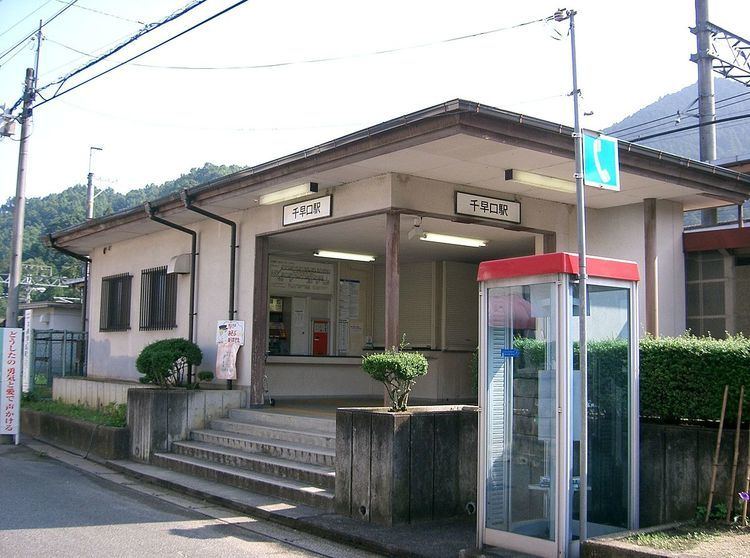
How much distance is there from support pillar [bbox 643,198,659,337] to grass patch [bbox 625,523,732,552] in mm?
5823

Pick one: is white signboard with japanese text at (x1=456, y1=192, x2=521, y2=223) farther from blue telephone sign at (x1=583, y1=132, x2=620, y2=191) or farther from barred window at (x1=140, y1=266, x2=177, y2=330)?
barred window at (x1=140, y1=266, x2=177, y2=330)

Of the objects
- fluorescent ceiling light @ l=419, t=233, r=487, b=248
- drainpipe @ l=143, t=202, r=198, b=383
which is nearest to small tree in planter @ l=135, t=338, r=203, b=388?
drainpipe @ l=143, t=202, r=198, b=383

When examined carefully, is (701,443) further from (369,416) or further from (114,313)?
(114,313)

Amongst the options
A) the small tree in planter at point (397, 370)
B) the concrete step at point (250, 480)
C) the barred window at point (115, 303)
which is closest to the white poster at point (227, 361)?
the concrete step at point (250, 480)

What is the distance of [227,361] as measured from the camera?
46.6 ft

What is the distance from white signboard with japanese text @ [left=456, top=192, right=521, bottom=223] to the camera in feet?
38.7

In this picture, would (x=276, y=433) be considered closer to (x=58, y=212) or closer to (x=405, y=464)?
(x=405, y=464)

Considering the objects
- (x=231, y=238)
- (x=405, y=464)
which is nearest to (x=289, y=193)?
(x=231, y=238)

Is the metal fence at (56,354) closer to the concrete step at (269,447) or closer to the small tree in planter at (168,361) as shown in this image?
the small tree in planter at (168,361)

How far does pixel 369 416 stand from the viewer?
8766 millimetres

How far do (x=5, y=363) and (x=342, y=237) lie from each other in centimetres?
683

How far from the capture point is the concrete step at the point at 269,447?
10.6m

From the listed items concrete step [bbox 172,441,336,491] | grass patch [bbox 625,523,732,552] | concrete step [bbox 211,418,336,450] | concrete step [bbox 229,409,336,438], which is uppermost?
concrete step [bbox 229,409,336,438]

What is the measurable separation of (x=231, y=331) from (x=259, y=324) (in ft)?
1.81
